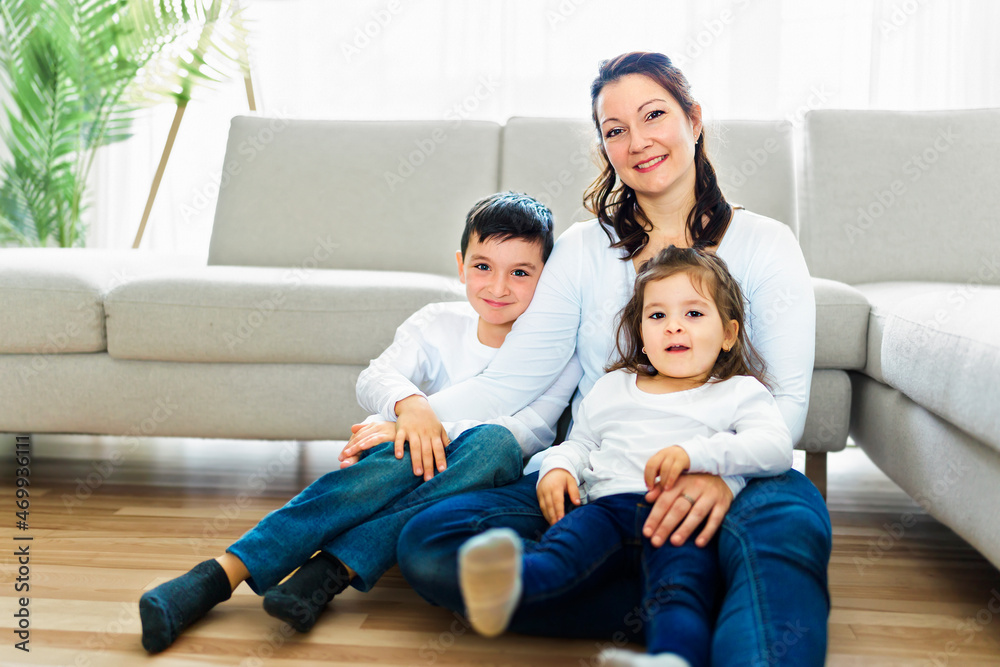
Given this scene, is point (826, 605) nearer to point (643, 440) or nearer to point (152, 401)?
point (643, 440)

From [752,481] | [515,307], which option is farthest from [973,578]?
[515,307]

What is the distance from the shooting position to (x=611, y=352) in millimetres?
1229

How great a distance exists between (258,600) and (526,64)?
2.38m

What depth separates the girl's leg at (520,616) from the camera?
3.13ft

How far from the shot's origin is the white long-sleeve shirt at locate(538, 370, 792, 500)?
3.08ft

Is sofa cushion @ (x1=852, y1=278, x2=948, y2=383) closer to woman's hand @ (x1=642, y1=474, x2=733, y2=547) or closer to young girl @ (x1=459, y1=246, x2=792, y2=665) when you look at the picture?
young girl @ (x1=459, y1=246, x2=792, y2=665)

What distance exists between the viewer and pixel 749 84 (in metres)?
2.83

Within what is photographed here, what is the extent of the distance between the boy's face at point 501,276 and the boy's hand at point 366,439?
10.5 inches

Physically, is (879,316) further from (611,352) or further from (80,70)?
(80,70)

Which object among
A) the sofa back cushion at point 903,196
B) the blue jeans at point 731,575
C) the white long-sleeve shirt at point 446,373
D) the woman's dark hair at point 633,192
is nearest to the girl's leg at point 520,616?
the blue jeans at point 731,575

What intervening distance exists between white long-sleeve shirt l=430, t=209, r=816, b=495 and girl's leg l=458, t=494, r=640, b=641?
30cm

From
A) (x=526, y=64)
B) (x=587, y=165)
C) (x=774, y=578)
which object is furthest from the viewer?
(x=526, y=64)

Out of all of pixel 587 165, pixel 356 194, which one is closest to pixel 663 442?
pixel 587 165

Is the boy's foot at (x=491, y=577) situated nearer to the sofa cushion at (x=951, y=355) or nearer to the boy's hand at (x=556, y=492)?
the boy's hand at (x=556, y=492)
